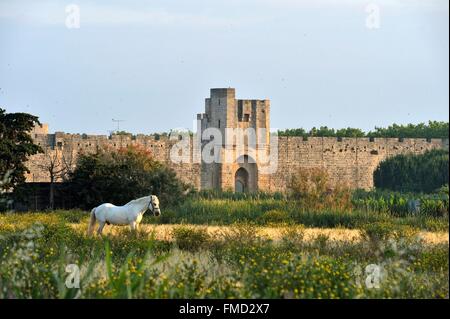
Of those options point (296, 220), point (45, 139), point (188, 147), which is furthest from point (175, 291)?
point (188, 147)

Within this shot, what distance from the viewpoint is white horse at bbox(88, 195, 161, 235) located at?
56.0ft

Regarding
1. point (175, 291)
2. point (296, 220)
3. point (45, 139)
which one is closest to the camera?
point (175, 291)

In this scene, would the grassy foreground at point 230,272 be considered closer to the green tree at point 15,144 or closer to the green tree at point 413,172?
the green tree at point 15,144

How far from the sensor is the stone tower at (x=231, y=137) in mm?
40500

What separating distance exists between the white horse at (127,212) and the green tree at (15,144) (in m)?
6.56

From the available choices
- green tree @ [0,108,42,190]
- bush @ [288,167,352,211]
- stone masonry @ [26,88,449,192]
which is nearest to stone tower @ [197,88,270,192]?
stone masonry @ [26,88,449,192]

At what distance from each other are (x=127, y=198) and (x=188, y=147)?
1451 centimetres

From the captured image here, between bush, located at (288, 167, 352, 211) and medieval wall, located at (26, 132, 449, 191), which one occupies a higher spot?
medieval wall, located at (26, 132, 449, 191)

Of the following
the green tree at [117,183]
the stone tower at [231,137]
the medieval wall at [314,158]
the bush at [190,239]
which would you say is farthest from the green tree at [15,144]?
the stone tower at [231,137]

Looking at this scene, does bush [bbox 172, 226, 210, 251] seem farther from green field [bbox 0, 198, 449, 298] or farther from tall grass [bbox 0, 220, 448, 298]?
tall grass [bbox 0, 220, 448, 298]

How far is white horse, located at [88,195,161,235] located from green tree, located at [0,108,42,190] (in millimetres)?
6565
